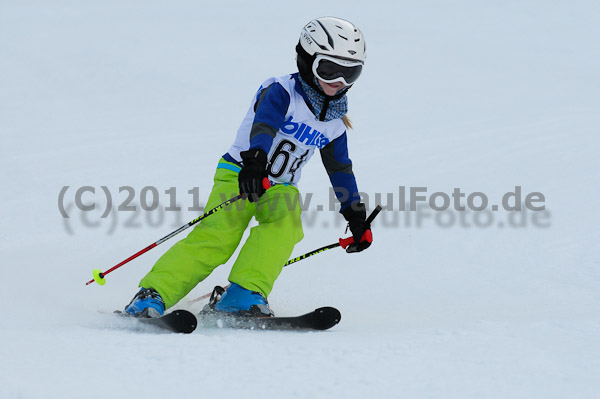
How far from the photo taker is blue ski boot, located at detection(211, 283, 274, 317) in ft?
11.0

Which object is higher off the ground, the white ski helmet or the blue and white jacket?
the white ski helmet

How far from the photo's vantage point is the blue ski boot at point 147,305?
10.4 feet

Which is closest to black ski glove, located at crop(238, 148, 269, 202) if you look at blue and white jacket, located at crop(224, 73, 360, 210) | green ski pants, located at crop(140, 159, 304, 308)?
blue and white jacket, located at crop(224, 73, 360, 210)

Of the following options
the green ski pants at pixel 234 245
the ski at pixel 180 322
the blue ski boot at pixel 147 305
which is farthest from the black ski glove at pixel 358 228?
the ski at pixel 180 322

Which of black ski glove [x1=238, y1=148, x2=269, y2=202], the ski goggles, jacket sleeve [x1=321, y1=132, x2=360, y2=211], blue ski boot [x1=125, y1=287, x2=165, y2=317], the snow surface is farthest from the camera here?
jacket sleeve [x1=321, y1=132, x2=360, y2=211]

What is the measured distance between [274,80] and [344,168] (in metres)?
0.68

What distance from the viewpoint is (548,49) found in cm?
1734

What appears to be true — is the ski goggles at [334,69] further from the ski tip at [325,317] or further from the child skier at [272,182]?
the ski tip at [325,317]

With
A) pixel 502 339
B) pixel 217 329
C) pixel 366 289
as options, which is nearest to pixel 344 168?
pixel 366 289

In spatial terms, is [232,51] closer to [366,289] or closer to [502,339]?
[366,289]

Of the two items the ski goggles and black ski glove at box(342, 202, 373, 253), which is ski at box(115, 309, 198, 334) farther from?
the ski goggles

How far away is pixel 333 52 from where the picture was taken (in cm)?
351

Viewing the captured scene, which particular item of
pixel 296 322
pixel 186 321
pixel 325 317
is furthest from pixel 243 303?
pixel 186 321

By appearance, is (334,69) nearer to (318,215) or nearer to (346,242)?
(346,242)
